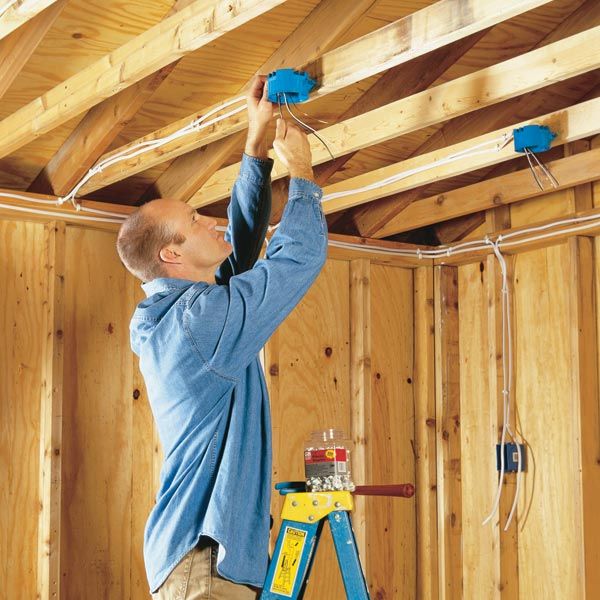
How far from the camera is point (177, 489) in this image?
7.06ft

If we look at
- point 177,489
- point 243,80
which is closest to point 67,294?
point 243,80

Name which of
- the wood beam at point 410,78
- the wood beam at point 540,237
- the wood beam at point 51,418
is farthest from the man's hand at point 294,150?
the wood beam at point 540,237

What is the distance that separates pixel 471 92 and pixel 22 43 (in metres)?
1.40

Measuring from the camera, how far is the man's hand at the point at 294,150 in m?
2.21

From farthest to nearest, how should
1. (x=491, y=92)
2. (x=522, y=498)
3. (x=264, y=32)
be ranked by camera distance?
(x=522, y=498) < (x=264, y=32) < (x=491, y=92)

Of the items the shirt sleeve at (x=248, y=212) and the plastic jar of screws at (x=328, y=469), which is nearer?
the plastic jar of screws at (x=328, y=469)

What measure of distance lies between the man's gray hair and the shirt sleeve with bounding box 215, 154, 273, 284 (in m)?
0.22

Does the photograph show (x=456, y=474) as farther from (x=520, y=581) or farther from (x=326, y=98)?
(x=326, y=98)

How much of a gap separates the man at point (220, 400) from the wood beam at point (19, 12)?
2.23 ft

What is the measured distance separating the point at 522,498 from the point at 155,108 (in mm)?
2213

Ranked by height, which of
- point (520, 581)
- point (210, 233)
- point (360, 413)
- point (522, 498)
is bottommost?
point (520, 581)

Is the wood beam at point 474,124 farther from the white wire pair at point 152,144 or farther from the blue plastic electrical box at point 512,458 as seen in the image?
the white wire pair at point 152,144

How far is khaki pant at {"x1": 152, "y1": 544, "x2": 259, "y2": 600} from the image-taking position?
2.06 m

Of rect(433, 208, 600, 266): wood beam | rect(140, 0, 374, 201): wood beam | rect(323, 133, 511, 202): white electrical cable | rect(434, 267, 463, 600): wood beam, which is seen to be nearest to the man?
rect(140, 0, 374, 201): wood beam
